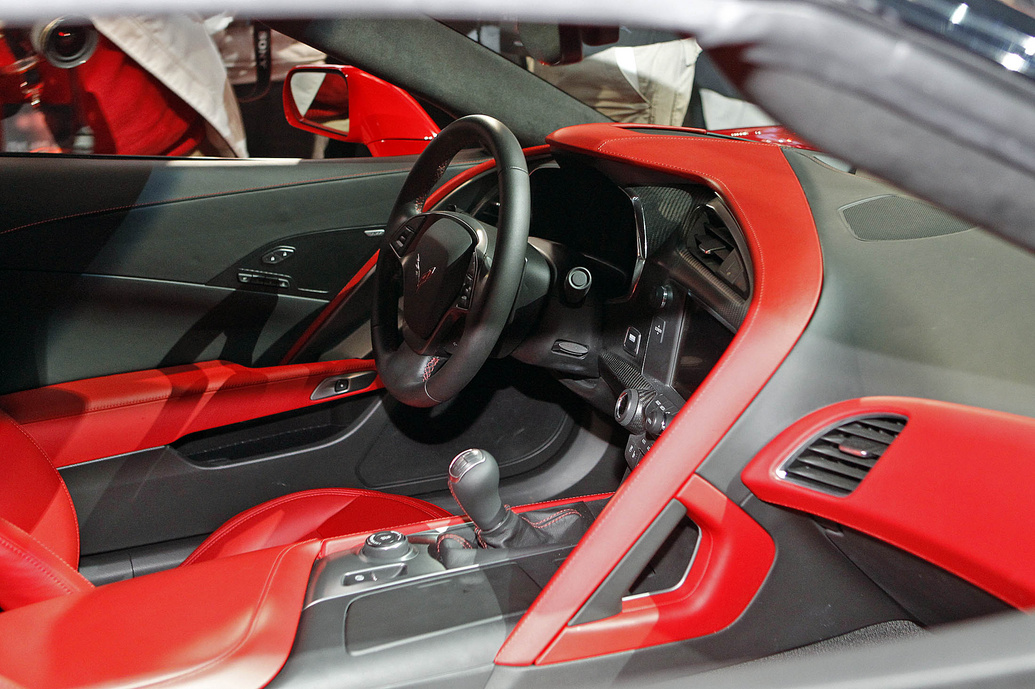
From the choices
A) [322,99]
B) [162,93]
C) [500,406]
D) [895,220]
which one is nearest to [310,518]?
[500,406]

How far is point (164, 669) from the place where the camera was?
74 cm

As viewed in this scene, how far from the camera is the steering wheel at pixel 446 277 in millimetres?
1043

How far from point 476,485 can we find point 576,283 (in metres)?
0.51

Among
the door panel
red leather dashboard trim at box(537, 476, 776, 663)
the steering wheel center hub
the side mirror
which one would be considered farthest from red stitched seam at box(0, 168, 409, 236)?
red leather dashboard trim at box(537, 476, 776, 663)

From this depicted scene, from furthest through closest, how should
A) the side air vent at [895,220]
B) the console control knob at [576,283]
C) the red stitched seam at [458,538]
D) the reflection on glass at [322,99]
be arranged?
the reflection on glass at [322,99] < the console control knob at [576,283] < the red stitched seam at [458,538] < the side air vent at [895,220]

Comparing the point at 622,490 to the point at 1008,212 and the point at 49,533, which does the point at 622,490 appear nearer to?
the point at 1008,212

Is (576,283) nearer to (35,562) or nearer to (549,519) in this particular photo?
(549,519)

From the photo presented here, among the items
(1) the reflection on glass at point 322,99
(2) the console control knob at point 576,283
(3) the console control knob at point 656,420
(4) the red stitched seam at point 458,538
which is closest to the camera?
(4) the red stitched seam at point 458,538

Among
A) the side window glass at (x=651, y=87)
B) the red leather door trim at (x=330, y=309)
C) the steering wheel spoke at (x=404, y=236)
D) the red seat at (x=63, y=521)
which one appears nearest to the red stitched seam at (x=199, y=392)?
the red seat at (x=63, y=521)

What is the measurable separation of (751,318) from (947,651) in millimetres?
444

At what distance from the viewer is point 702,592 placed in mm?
904

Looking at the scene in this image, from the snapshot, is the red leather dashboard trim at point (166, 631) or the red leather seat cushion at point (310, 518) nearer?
the red leather dashboard trim at point (166, 631)

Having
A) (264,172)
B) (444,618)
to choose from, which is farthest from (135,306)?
(444,618)

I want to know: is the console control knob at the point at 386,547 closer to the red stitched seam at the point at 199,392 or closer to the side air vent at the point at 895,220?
the red stitched seam at the point at 199,392
